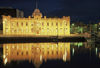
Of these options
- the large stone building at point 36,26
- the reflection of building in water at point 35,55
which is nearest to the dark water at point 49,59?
the reflection of building in water at point 35,55

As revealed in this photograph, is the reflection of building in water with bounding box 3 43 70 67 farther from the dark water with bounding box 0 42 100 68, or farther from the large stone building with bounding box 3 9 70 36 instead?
the large stone building with bounding box 3 9 70 36

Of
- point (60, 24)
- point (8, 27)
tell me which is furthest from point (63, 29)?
point (8, 27)

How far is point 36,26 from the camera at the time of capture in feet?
197

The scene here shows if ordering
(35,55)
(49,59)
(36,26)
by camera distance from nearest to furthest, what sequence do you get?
(49,59) → (35,55) → (36,26)

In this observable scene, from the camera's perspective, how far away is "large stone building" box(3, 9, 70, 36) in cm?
5938

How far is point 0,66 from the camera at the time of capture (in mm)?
19453

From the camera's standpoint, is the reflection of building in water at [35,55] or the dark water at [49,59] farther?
the reflection of building in water at [35,55]

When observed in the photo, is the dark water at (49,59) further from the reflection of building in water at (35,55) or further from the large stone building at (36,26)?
the large stone building at (36,26)

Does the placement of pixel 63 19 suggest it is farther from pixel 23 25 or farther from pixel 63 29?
pixel 23 25

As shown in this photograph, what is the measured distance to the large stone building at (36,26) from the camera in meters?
59.4

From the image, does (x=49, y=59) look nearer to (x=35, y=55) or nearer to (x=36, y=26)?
(x=35, y=55)

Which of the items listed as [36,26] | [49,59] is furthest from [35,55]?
[36,26]

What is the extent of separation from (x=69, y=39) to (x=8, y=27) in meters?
28.1

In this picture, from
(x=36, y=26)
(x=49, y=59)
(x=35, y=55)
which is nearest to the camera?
(x=49, y=59)
